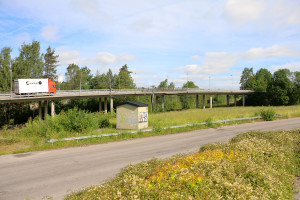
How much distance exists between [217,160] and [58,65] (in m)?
69.4

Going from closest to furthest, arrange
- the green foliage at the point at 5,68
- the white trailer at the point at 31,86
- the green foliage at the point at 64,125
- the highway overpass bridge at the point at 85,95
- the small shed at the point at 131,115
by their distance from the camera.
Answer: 1. the green foliage at the point at 64,125
2. the small shed at the point at 131,115
3. the highway overpass bridge at the point at 85,95
4. the white trailer at the point at 31,86
5. the green foliage at the point at 5,68

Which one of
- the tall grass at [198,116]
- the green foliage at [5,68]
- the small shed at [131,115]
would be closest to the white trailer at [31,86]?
the green foliage at [5,68]

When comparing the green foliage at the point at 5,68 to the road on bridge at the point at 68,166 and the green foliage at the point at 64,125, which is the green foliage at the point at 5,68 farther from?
the road on bridge at the point at 68,166

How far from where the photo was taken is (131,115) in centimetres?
1959

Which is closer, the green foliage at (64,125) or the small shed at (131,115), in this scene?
the green foliage at (64,125)

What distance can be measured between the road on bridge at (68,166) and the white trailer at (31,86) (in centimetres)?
2722

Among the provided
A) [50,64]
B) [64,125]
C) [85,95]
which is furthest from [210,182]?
[50,64]

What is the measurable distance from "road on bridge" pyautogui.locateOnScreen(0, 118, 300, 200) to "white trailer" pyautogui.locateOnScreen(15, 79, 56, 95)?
27.2 metres

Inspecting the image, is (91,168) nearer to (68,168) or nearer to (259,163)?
(68,168)

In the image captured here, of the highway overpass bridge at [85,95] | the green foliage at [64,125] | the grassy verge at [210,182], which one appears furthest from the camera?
the highway overpass bridge at [85,95]

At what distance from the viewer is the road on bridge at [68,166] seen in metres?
7.52

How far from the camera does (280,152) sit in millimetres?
8969

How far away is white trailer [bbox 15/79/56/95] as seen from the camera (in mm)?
35278

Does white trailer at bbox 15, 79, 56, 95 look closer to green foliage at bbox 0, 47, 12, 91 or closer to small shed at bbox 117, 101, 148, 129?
green foliage at bbox 0, 47, 12, 91
